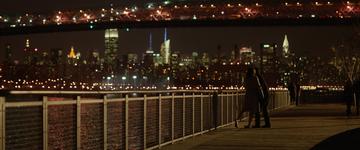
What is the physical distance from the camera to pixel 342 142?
47.6ft

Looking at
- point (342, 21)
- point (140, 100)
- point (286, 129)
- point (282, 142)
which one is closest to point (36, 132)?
point (140, 100)

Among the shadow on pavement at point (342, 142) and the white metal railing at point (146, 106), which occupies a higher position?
the white metal railing at point (146, 106)

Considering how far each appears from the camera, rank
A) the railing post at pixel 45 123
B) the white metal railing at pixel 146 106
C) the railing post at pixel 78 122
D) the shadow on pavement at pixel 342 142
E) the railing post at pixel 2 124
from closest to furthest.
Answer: the railing post at pixel 2 124 → the white metal railing at pixel 146 106 → the railing post at pixel 45 123 → the railing post at pixel 78 122 → the shadow on pavement at pixel 342 142

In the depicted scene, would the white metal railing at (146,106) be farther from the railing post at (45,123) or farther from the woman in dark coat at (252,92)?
the woman in dark coat at (252,92)

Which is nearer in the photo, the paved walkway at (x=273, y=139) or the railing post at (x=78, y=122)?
the railing post at (x=78, y=122)

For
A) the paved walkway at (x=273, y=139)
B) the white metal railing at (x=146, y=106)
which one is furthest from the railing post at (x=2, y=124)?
the paved walkway at (x=273, y=139)

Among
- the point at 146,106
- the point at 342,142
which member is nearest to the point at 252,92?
the point at 342,142

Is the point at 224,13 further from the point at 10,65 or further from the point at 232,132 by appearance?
the point at 232,132

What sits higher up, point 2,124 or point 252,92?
point 252,92

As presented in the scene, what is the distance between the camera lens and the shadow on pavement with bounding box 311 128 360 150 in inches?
535

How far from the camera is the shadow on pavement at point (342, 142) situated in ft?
44.6

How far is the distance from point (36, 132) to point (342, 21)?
318ft

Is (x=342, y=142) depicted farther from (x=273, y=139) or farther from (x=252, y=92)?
(x=252, y=92)

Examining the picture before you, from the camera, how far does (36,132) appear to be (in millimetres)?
8312
